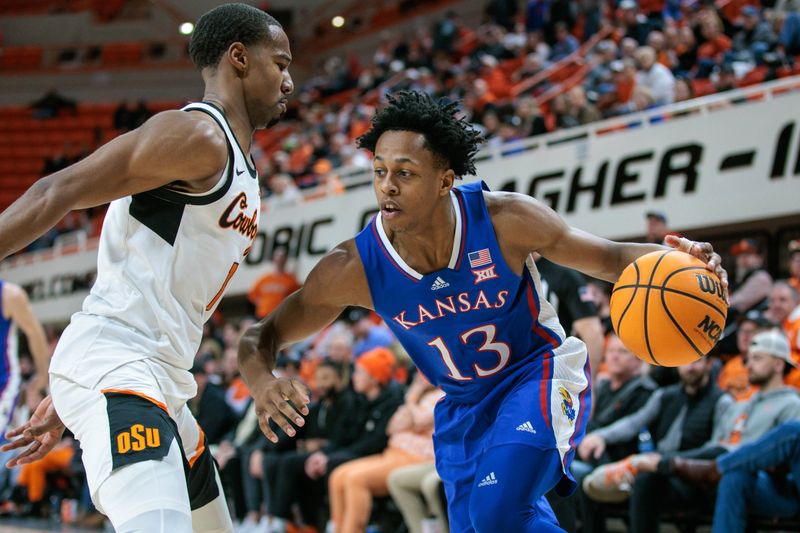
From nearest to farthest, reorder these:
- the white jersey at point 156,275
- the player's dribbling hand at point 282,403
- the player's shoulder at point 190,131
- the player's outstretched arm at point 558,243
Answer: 1. the player's shoulder at point 190,131
2. the white jersey at point 156,275
3. the player's dribbling hand at point 282,403
4. the player's outstretched arm at point 558,243

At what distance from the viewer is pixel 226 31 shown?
131 inches

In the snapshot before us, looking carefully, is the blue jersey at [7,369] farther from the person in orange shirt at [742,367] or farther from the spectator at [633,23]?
the spectator at [633,23]

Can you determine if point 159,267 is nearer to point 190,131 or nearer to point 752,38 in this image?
point 190,131

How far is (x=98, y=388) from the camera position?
293 cm

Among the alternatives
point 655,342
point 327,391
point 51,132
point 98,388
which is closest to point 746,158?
point 327,391

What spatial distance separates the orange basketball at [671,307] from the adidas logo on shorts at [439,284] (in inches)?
25.9

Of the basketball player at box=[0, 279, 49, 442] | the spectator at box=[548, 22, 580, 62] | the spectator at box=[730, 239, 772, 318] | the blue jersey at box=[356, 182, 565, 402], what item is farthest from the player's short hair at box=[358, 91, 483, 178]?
the spectator at box=[548, 22, 580, 62]

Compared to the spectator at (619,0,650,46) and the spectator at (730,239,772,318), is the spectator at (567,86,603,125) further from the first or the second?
the spectator at (730,239,772,318)

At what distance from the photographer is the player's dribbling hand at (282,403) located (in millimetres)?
3160

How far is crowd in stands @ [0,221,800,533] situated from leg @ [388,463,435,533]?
A: 0.03 ft

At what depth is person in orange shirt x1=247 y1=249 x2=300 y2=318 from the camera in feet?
41.0

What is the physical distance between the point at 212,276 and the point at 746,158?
7537 mm

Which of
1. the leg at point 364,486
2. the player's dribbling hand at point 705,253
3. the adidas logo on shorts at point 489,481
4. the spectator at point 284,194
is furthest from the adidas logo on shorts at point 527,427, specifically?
the spectator at point 284,194

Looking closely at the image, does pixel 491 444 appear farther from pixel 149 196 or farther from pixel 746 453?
pixel 746 453
